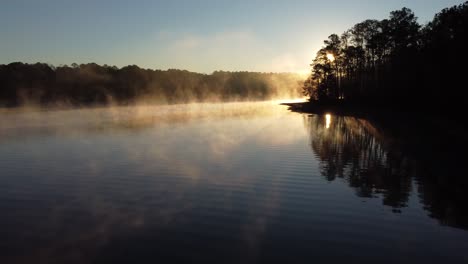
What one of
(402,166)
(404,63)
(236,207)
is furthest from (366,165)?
(404,63)

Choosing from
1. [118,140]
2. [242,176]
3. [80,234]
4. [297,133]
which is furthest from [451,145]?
[118,140]

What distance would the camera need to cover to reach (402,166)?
25.0 meters

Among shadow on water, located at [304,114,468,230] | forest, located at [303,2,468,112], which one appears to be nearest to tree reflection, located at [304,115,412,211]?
shadow on water, located at [304,114,468,230]

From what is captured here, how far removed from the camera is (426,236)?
13148 mm

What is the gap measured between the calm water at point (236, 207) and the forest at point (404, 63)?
22.0 metres

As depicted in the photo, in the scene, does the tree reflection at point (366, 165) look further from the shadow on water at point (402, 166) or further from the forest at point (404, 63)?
the forest at point (404, 63)

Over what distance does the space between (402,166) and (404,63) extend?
4928 centimetres

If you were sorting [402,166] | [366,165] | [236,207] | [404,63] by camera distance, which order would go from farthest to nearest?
[404,63], [366,165], [402,166], [236,207]

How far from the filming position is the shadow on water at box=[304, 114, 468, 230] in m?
17.2

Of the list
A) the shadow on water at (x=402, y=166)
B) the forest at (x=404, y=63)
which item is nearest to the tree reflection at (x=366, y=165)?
the shadow on water at (x=402, y=166)

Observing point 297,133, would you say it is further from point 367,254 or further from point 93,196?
point 367,254

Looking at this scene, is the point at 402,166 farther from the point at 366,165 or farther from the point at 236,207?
the point at 236,207

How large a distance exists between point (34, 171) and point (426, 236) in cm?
2655

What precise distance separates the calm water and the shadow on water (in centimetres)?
12
